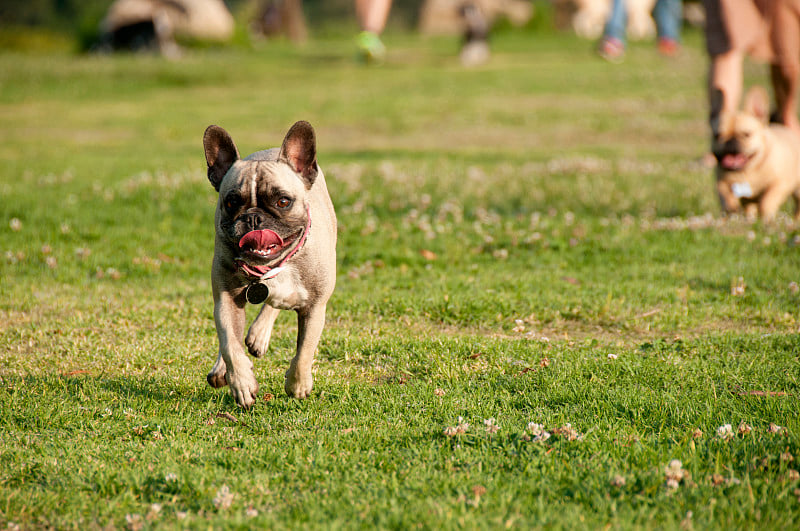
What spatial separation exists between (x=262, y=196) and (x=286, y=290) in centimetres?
56

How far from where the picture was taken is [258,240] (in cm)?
445

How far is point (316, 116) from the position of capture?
21.6m

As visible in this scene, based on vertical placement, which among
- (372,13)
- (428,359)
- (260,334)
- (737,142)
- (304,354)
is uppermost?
(372,13)

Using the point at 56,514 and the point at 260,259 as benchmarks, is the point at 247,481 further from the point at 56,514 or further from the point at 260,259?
the point at 260,259

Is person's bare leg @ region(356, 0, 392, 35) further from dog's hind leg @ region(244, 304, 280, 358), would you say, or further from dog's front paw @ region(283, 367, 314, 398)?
dog's front paw @ region(283, 367, 314, 398)

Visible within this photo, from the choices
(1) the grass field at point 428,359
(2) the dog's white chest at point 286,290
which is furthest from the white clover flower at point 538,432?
(2) the dog's white chest at point 286,290

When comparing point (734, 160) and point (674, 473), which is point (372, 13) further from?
point (674, 473)

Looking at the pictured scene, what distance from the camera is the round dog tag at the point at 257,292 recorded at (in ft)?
15.4

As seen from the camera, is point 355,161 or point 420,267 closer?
point 420,267

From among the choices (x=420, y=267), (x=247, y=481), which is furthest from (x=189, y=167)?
(x=247, y=481)

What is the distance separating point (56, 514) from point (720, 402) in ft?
11.7

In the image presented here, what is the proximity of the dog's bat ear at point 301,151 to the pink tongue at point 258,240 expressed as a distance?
0.62 m

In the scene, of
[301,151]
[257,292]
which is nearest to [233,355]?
[257,292]

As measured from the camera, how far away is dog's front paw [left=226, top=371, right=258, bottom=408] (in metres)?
4.77
